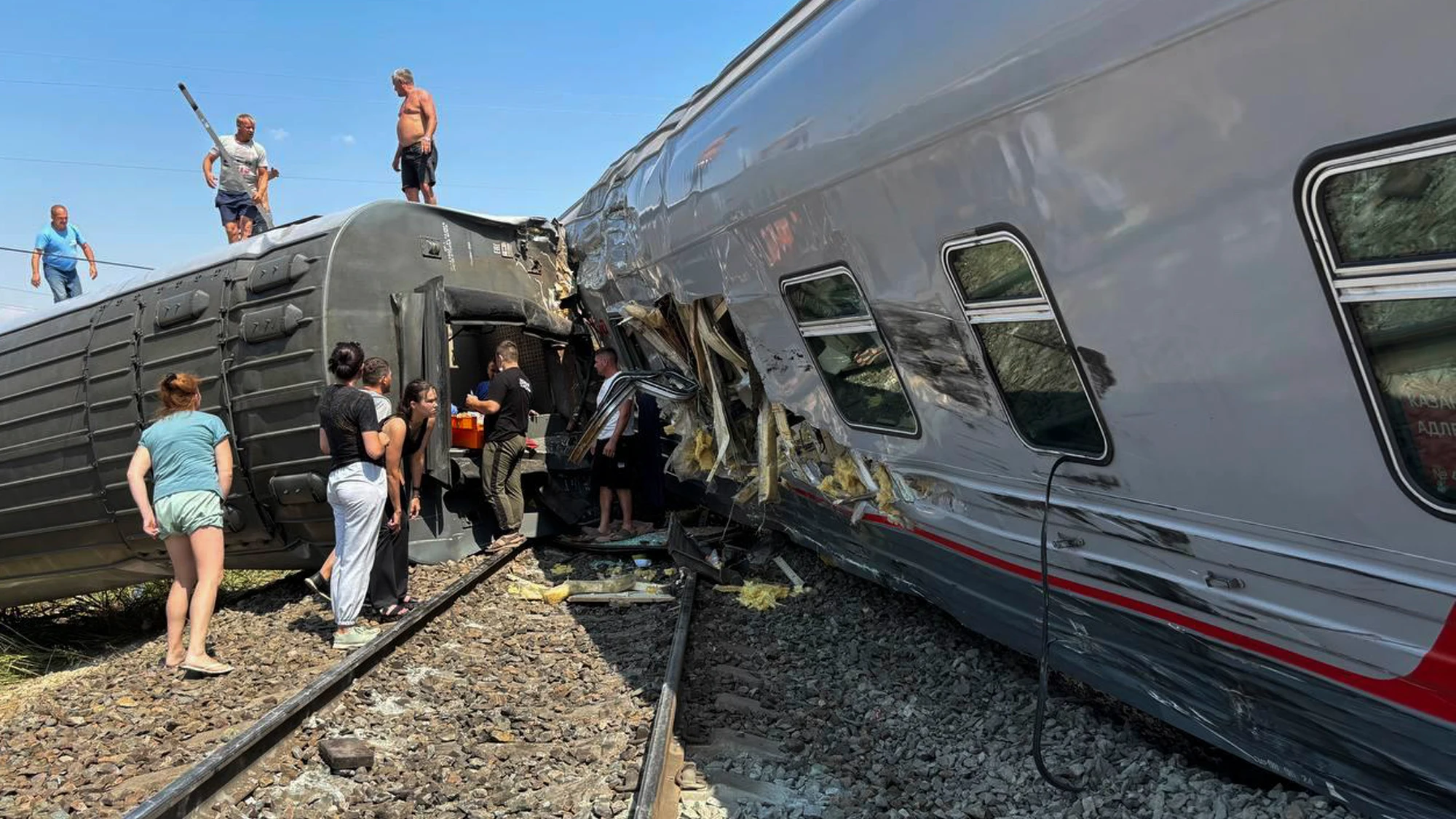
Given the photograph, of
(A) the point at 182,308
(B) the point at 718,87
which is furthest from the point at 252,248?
(B) the point at 718,87

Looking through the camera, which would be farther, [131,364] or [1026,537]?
[131,364]

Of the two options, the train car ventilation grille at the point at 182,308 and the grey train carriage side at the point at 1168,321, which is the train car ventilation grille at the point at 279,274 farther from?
the grey train carriage side at the point at 1168,321

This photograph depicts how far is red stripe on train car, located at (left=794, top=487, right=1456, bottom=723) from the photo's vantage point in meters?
2.20

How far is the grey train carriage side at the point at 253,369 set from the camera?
23.1ft

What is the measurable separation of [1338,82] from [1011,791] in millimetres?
2824

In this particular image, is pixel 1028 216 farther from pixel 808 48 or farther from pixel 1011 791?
pixel 1011 791

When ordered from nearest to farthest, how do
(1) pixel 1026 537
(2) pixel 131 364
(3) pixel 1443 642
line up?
(3) pixel 1443 642 → (1) pixel 1026 537 → (2) pixel 131 364

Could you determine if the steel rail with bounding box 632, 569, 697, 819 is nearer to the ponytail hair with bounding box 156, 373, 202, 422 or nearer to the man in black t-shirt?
the man in black t-shirt

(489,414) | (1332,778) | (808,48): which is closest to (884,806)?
(1332,778)

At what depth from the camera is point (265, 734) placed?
4.10 metres

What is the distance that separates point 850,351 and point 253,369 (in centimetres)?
510

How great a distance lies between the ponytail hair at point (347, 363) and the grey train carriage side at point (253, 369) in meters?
1.07

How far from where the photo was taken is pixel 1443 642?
2184 millimetres

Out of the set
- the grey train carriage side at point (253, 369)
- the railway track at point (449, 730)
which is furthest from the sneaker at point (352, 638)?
the grey train carriage side at point (253, 369)
